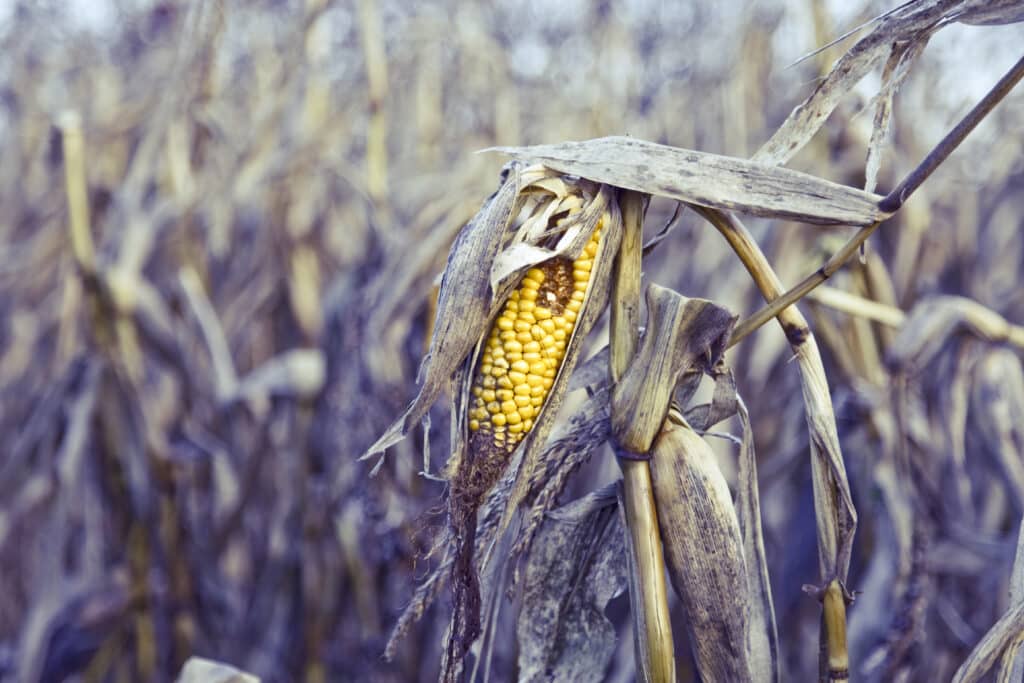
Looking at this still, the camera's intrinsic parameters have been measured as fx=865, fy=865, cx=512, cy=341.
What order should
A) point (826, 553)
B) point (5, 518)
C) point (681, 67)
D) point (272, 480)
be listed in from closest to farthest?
point (826, 553) → point (5, 518) → point (272, 480) → point (681, 67)

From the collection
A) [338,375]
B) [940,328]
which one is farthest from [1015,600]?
[338,375]

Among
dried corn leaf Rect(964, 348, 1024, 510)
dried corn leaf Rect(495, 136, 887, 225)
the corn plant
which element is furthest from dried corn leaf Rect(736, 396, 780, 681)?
dried corn leaf Rect(964, 348, 1024, 510)

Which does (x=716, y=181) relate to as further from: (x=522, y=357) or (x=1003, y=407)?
(x=1003, y=407)

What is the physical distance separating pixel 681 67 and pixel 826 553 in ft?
10.5

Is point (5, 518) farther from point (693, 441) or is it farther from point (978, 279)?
point (978, 279)

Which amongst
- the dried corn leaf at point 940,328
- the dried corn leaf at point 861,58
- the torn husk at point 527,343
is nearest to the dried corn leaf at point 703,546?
the torn husk at point 527,343

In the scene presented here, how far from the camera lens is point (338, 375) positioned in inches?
79.7

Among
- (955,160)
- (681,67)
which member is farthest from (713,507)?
(681,67)

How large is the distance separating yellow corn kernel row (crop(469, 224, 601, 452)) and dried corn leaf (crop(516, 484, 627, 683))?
0.18m

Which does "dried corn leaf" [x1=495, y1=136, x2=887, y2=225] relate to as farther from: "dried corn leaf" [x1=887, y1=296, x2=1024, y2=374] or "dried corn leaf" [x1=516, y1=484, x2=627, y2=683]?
"dried corn leaf" [x1=887, y1=296, x2=1024, y2=374]

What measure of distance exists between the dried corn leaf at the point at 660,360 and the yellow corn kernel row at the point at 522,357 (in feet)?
0.27

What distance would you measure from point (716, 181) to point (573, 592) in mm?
459

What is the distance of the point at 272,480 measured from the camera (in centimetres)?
249

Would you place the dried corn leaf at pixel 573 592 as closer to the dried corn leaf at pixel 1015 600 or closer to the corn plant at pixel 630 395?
the corn plant at pixel 630 395
